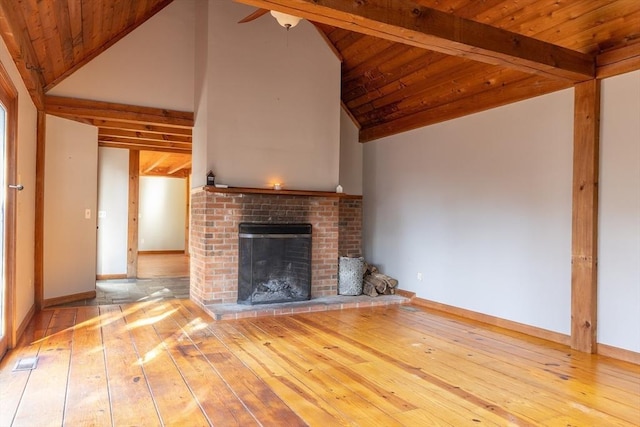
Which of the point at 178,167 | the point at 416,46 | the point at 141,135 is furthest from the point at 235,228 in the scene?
the point at 178,167

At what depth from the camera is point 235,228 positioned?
5.04 meters

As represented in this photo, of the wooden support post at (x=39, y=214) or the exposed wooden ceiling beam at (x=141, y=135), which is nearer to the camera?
the wooden support post at (x=39, y=214)

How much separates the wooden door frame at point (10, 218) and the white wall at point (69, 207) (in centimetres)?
169

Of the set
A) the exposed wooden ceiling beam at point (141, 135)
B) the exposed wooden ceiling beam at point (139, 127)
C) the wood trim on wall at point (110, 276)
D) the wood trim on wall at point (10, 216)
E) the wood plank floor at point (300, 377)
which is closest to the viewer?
the wood plank floor at point (300, 377)

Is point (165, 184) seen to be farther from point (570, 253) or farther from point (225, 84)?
point (570, 253)

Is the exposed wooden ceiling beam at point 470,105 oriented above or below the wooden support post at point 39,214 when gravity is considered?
above

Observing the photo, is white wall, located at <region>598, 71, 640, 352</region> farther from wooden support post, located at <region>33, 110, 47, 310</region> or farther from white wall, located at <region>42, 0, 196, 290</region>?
wooden support post, located at <region>33, 110, 47, 310</region>

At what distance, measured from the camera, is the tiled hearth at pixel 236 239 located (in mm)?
4883

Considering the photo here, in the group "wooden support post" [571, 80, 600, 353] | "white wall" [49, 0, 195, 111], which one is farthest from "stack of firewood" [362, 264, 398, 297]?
"white wall" [49, 0, 195, 111]

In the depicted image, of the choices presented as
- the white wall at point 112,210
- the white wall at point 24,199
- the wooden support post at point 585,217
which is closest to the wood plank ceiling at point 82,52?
the white wall at point 24,199

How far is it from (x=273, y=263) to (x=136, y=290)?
238 centimetres

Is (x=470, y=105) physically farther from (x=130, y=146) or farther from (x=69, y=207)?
(x=130, y=146)

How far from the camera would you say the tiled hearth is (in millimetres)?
4883

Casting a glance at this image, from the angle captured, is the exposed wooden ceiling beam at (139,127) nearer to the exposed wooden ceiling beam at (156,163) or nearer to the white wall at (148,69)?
the white wall at (148,69)
